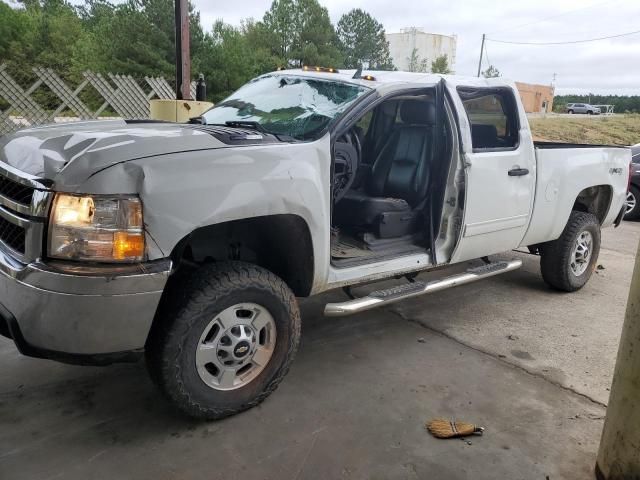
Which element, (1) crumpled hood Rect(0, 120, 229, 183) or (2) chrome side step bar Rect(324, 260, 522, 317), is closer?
(1) crumpled hood Rect(0, 120, 229, 183)

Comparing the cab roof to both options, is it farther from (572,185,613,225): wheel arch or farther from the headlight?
the headlight

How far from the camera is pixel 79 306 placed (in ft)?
7.55

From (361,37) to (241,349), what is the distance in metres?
57.9

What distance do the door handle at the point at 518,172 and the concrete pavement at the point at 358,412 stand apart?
1237mm

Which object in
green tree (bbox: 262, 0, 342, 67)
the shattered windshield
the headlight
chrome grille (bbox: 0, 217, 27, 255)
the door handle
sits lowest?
chrome grille (bbox: 0, 217, 27, 255)

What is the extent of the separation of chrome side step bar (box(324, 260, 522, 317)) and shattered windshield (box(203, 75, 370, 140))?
3.44 feet

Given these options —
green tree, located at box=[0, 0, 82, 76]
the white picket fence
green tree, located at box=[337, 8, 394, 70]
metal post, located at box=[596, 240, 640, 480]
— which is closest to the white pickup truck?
metal post, located at box=[596, 240, 640, 480]

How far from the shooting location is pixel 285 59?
1516 inches

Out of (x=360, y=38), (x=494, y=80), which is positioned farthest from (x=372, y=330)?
(x=360, y=38)

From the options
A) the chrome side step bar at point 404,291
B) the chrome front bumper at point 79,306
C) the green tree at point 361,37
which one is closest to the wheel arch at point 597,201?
the chrome side step bar at point 404,291

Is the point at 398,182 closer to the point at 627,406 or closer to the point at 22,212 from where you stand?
the point at 627,406

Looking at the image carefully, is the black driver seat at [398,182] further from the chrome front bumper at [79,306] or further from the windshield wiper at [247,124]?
the chrome front bumper at [79,306]

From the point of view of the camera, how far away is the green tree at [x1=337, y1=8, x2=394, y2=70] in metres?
56.1

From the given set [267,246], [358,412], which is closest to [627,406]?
[358,412]
